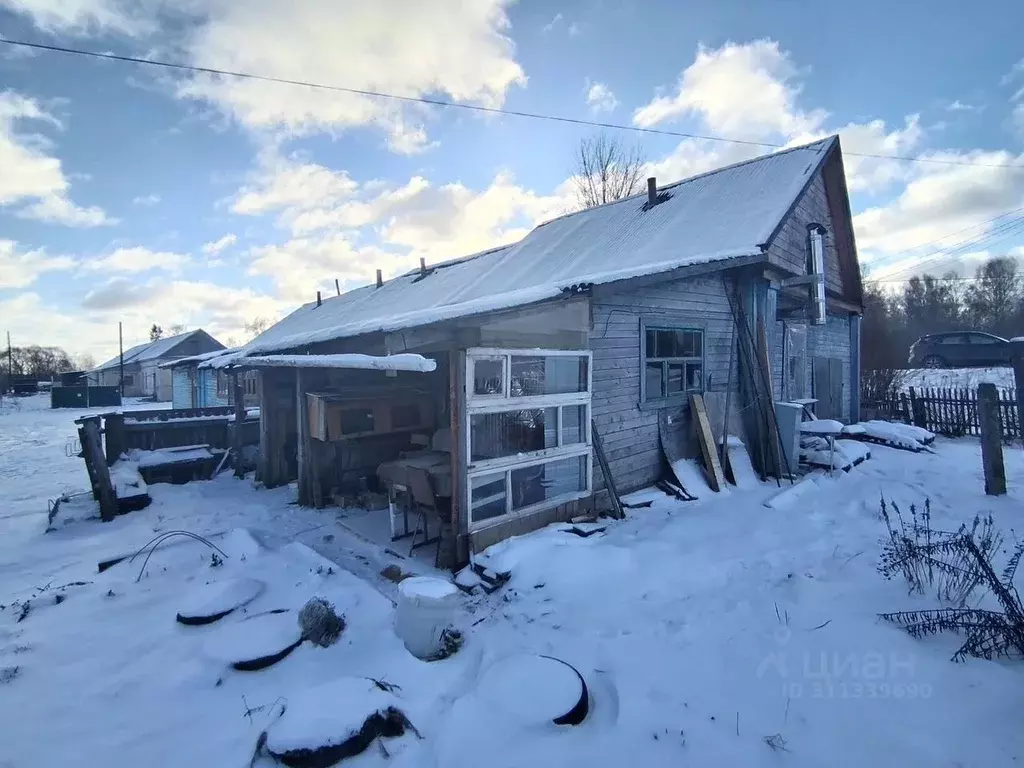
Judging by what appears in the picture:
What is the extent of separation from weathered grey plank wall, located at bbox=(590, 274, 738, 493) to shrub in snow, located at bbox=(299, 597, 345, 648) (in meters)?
3.66

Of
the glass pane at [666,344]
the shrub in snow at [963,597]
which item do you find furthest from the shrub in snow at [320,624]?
the glass pane at [666,344]

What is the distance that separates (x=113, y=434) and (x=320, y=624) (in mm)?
7549

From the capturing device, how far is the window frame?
7172 millimetres

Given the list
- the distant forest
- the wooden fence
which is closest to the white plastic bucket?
the wooden fence

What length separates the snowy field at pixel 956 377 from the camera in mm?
18959

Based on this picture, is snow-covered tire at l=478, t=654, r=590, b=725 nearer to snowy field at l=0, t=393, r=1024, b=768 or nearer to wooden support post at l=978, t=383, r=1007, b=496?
snowy field at l=0, t=393, r=1024, b=768

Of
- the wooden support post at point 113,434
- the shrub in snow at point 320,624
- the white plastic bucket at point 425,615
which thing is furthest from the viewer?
the wooden support post at point 113,434

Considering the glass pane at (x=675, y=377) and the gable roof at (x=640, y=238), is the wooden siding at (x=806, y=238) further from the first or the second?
the glass pane at (x=675, y=377)

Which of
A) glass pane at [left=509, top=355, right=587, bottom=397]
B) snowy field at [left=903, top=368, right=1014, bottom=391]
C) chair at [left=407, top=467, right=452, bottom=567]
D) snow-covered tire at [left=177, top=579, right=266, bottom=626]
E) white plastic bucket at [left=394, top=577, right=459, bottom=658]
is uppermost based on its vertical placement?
glass pane at [left=509, top=355, right=587, bottom=397]

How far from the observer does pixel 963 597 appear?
11.6 feet

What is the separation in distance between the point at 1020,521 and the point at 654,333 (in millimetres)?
4624

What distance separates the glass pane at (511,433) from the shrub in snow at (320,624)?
1.86 metres

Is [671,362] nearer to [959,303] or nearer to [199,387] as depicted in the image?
[199,387]

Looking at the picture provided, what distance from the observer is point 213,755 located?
2822mm
